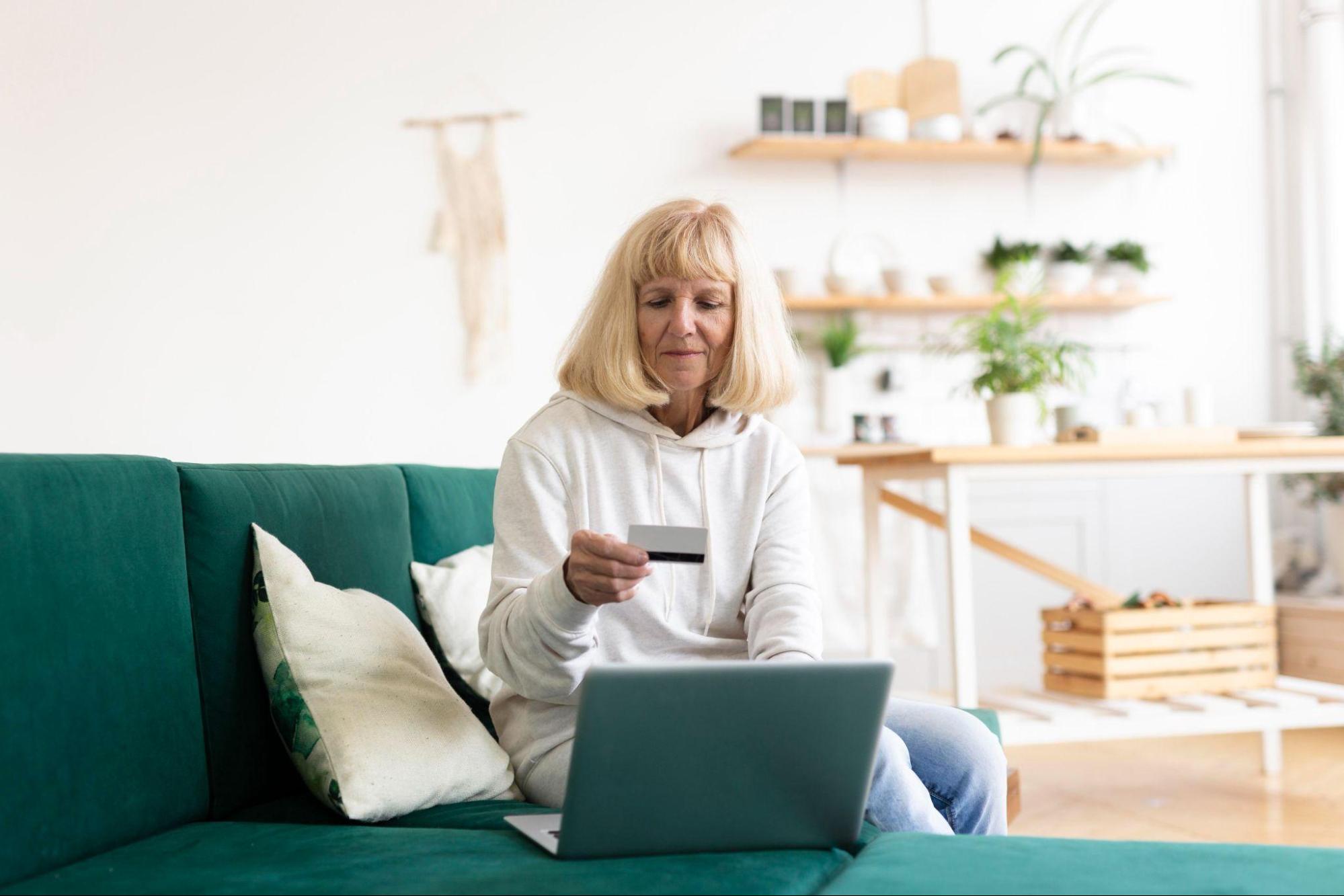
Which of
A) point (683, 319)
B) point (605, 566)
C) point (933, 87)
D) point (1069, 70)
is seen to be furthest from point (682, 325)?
point (1069, 70)

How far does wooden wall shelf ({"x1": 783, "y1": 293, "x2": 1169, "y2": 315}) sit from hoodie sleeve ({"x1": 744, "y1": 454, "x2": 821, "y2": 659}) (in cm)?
267

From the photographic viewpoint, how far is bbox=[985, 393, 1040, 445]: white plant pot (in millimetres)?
3148

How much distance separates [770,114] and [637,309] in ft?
9.59

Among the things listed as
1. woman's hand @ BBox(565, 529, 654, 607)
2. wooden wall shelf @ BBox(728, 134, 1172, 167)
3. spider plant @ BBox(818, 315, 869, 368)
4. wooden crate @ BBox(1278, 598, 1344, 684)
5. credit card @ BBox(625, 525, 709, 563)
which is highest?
wooden wall shelf @ BBox(728, 134, 1172, 167)

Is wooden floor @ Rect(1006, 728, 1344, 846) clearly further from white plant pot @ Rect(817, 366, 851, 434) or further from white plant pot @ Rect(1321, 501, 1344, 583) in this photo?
white plant pot @ Rect(817, 366, 851, 434)

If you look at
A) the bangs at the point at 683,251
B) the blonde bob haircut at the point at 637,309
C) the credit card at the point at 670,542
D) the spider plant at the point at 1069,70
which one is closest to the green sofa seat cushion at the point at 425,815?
the credit card at the point at 670,542

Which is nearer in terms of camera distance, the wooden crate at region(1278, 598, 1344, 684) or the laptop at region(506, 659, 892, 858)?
the laptop at region(506, 659, 892, 858)

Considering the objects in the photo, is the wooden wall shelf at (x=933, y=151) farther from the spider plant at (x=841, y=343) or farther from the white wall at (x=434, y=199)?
the spider plant at (x=841, y=343)

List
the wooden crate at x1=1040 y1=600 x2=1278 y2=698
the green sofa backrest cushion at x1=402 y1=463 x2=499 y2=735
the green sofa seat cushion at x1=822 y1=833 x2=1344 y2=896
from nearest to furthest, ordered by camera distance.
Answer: the green sofa seat cushion at x1=822 y1=833 x2=1344 y2=896, the green sofa backrest cushion at x1=402 y1=463 x2=499 y2=735, the wooden crate at x1=1040 y1=600 x2=1278 y2=698

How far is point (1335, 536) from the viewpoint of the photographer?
4.41 m

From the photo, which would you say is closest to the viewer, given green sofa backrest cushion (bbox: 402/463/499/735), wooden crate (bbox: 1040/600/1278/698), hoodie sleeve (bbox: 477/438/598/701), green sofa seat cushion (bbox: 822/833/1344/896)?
green sofa seat cushion (bbox: 822/833/1344/896)

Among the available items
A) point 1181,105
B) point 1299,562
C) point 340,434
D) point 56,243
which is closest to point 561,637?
point 340,434

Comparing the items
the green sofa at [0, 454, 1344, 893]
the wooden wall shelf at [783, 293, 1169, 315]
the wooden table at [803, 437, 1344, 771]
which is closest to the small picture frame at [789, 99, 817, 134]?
the wooden wall shelf at [783, 293, 1169, 315]

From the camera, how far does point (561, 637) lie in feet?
4.93
